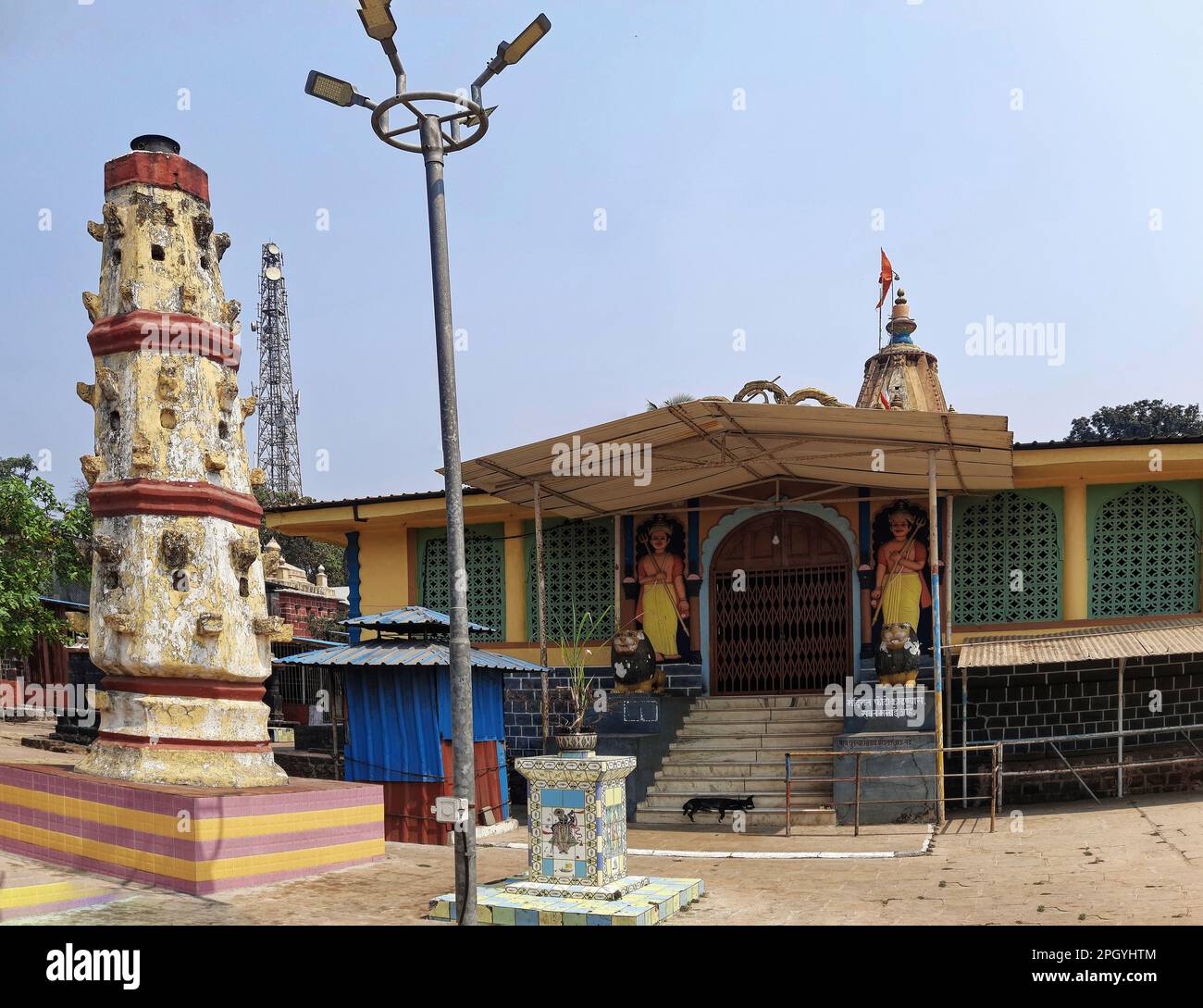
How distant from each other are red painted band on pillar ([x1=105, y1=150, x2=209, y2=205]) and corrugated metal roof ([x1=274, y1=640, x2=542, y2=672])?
527cm

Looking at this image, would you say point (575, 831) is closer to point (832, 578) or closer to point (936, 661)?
point (936, 661)

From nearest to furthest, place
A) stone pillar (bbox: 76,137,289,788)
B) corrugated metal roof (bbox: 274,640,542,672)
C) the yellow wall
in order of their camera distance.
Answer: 1. stone pillar (bbox: 76,137,289,788)
2. corrugated metal roof (bbox: 274,640,542,672)
3. the yellow wall

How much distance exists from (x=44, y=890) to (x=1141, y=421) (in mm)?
50836

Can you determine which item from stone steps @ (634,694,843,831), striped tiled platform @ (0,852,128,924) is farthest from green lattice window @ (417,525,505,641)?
striped tiled platform @ (0,852,128,924)

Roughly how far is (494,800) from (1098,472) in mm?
8997

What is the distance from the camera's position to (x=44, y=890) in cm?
924

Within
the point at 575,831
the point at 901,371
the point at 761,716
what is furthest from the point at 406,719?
the point at 901,371

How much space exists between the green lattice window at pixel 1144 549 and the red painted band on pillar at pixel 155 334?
1157 centimetres

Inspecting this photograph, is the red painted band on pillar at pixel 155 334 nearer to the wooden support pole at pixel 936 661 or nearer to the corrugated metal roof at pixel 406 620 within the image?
the corrugated metal roof at pixel 406 620

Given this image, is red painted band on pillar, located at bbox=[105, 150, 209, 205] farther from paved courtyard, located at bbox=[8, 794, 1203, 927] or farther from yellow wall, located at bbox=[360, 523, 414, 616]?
yellow wall, located at bbox=[360, 523, 414, 616]

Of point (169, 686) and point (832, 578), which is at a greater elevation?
point (832, 578)

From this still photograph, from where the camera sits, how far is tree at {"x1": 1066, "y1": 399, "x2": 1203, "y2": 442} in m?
49.2

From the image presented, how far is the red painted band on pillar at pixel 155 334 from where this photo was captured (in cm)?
1127
